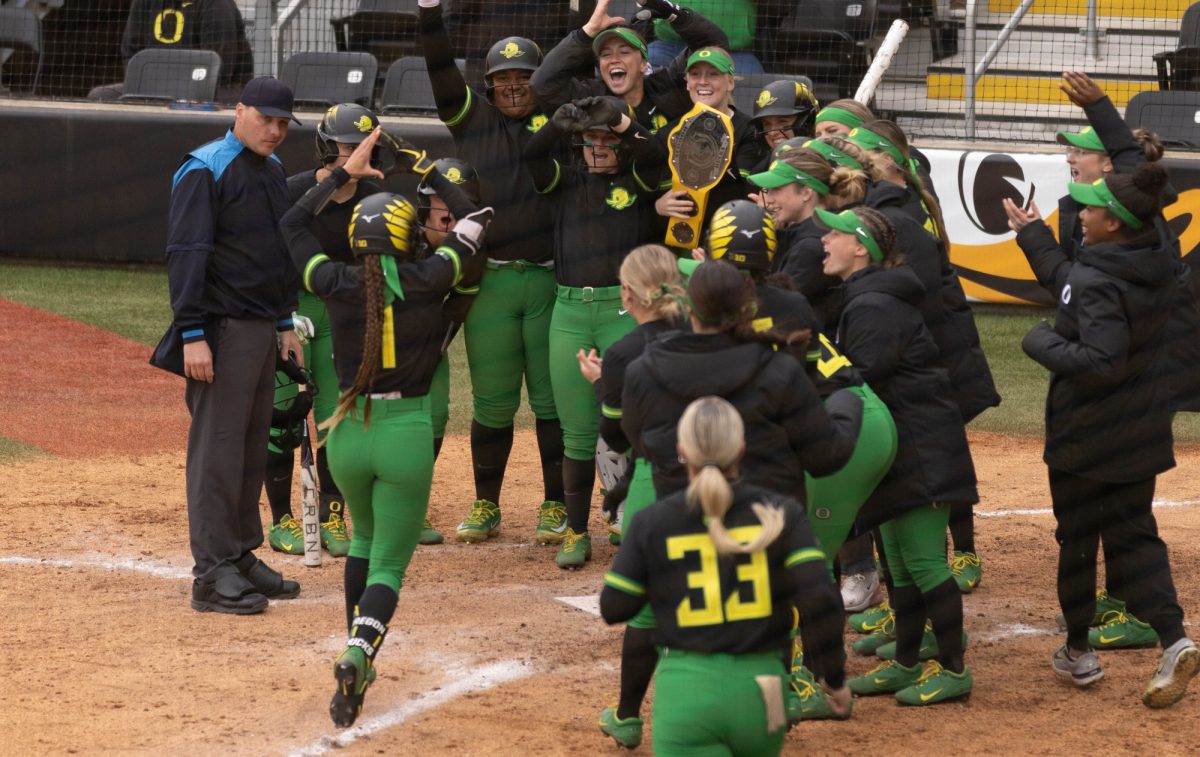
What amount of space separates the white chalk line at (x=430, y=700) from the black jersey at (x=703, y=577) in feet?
4.73

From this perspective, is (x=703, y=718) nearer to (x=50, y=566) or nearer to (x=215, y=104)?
(x=50, y=566)

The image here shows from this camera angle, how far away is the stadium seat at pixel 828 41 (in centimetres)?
1246

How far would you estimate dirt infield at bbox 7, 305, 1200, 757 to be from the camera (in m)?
4.68

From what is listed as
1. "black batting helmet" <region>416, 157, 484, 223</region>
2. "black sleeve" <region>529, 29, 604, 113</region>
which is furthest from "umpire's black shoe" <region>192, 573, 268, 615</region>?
"black sleeve" <region>529, 29, 604, 113</region>

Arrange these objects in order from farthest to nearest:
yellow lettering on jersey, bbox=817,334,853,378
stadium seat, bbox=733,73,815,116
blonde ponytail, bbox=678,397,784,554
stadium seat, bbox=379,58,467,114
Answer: stadium seat, bbox=379,58,467,114, stadium seat, bbox=733,73,815,116, yellow lettering on jersey, bbox=817,334,853,378, blonde ponytail, bbox=678,397,784,554

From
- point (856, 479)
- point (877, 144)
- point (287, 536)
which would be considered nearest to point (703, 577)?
point (856, 479)

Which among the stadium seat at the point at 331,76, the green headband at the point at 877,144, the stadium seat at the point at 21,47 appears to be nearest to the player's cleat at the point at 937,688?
the green headband at the point at 877,144

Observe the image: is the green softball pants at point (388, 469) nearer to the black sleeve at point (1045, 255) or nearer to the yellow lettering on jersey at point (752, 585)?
the yellow lettering on jersey at point (752, 585)

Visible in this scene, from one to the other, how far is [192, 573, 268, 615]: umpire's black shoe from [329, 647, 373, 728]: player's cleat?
1329mm

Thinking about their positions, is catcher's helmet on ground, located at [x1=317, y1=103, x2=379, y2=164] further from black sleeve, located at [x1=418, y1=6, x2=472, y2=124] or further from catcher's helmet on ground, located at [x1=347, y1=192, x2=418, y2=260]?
catcher's helmet on ground, located at [x1=347, y1=192, x2=418, y2=260]

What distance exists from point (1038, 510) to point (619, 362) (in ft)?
12.8

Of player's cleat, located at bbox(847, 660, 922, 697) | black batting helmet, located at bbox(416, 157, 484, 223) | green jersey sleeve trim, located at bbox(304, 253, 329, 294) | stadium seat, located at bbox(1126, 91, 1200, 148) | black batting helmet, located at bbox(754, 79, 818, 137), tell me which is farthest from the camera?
stadium seat, located at bbox(1126, 91, 1200, 148)

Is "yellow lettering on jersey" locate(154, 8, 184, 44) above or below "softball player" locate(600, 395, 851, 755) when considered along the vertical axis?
above

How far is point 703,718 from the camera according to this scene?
352 centimetres
